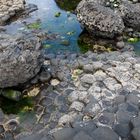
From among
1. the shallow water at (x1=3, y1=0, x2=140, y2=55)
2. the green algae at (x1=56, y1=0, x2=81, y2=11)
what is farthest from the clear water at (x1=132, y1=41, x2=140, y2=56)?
the green algae at (x1=56, y1=0, x2=81, y2=11)

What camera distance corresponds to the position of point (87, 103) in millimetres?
8172

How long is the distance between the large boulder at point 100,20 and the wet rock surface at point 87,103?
1.58 meters

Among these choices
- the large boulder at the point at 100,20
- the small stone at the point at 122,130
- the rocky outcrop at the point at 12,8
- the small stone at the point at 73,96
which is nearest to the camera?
the small stone at the point at 122,130

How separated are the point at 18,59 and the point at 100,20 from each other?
14.8 feet

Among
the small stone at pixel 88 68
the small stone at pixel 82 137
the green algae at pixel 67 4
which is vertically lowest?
the green algae at pixel 67 4

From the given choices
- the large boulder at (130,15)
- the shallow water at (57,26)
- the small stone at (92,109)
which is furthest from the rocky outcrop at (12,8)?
the small stone at (92,109)

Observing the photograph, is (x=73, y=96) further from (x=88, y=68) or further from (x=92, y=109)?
(x=88, y=68)

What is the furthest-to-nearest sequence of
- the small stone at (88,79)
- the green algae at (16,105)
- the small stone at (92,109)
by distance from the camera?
1. the small stone at (88,79)
2. the green algae at (16,105)
3. the small stone at (92,109)

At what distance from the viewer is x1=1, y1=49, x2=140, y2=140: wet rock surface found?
6.98m

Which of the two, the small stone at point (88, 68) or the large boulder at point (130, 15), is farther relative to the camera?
the large boulder at point (130, 15)

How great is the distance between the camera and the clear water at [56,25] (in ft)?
37.7

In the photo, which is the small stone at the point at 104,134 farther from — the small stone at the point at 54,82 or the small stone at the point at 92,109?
the small stone at the point at 54,82

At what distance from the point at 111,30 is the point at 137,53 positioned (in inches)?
54.5

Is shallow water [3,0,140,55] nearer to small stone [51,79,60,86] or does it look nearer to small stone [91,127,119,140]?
small stone [51,79,60,86]
